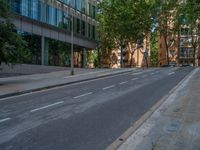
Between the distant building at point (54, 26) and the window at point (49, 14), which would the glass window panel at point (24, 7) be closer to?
the distant building at point (54, 26)

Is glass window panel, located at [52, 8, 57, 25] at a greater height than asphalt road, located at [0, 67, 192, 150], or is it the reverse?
glass window panel, located at [52, 8, 57, 25]

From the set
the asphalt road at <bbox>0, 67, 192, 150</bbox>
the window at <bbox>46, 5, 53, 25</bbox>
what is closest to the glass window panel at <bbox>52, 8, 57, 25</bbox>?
the window at <bbox>46, 5, 53, 25</bbox>

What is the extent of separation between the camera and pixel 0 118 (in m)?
13.6

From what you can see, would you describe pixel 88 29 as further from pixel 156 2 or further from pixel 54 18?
pixel 156 2

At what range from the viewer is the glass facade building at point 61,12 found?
146 ft

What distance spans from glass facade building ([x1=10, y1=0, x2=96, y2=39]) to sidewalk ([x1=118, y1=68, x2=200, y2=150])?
30141mm

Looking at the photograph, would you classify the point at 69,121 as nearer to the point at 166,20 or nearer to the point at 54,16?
the point at 54,16

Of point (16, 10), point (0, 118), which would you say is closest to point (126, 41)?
point (16, 10)

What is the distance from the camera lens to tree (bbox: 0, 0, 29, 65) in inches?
1085

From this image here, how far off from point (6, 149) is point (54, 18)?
43931 millimetres

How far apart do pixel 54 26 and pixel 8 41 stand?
23.3 meters

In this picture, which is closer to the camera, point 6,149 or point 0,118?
point 6,149

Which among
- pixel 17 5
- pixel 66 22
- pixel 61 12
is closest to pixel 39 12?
pixel 17 5

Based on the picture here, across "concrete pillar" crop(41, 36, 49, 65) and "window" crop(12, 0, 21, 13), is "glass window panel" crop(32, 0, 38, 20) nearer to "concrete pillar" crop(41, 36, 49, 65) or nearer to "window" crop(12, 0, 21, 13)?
"concrete pillar" crop(41, 36, 49, 65)
